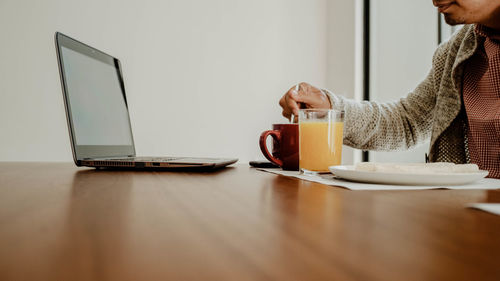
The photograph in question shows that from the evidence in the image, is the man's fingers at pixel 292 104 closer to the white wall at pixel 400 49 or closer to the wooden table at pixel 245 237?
the wooden table at pixel 245 237

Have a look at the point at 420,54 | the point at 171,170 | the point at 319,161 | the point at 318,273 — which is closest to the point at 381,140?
the point at 319,161

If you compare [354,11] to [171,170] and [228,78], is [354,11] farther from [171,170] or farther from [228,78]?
[171,170]

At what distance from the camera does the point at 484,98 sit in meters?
0.87

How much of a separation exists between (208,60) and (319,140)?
1.55m

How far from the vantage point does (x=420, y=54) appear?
1933 mm

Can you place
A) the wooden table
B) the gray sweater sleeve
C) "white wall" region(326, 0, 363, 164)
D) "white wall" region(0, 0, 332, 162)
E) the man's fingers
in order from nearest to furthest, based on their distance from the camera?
the wooden table, the man's fingers, the gray sweater sleeve, "white wall" region(0, 0, 332, 162), "white wall" region(326, 0, 363, 164)

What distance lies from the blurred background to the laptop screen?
3.10 feet

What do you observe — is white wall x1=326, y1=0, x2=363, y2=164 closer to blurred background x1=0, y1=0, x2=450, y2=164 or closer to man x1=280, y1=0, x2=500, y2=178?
blurred background x1=0, y1=0, x2=450, y2=164

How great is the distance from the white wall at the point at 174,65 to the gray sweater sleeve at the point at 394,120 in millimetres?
1159

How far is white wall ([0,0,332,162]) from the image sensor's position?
1.84 metres

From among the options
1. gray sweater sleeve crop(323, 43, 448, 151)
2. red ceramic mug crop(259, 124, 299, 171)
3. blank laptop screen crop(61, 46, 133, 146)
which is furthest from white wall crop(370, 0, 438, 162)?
blank laptop screen crop(61, 46, 133, 146)

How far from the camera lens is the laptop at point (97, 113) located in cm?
72

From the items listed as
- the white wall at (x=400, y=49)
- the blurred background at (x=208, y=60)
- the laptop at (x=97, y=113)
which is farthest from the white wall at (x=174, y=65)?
the laptop at (x=97, y=113)

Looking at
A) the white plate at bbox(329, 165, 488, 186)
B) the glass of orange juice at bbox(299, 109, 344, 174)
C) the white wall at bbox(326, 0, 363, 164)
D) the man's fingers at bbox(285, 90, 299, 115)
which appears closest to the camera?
the white plate at bbox(329, 165, 488, 186)
